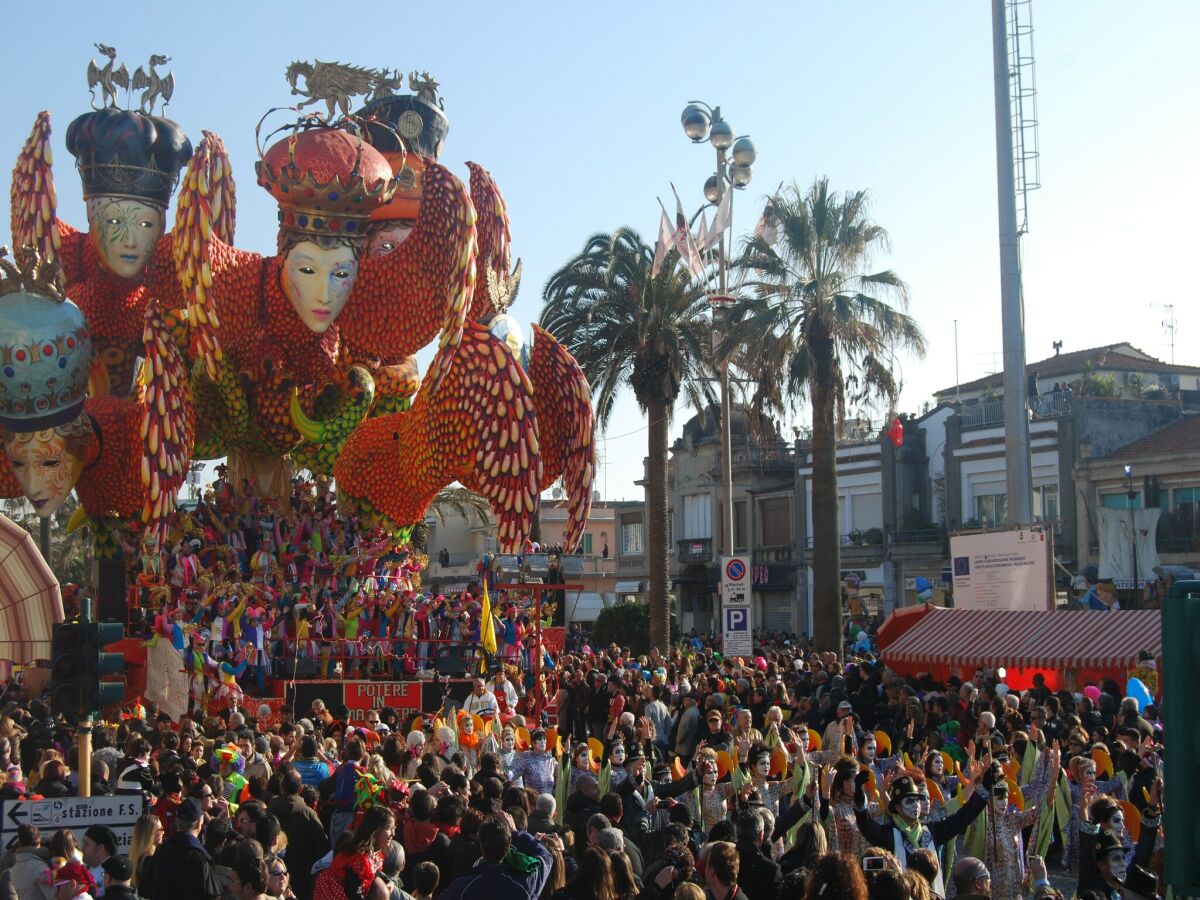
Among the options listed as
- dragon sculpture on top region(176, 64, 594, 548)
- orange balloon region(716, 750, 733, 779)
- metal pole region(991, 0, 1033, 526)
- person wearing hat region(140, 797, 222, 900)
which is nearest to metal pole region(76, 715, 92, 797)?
person wearing hat region(140, 797, 222, 900)

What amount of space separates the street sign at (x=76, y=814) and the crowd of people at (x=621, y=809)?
0.08m

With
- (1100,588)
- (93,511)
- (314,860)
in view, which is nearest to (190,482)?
(93,511)

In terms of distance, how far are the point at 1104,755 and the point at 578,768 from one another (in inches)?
164

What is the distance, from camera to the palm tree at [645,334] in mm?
32469

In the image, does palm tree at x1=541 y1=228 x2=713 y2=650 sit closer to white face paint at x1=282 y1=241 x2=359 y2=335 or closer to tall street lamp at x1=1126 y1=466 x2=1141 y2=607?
white face paint at x1=282 y1=241 x2=359 y2=335

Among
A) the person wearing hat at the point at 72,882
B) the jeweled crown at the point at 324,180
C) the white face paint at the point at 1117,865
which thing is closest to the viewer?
the person wearing hat at the point at 72,882

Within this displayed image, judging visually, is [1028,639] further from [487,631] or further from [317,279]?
[317,279]

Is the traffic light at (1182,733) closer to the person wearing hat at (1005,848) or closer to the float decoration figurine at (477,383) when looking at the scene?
the person wearing hat at (1005,848)

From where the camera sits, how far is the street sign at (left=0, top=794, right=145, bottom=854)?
791 centimetres

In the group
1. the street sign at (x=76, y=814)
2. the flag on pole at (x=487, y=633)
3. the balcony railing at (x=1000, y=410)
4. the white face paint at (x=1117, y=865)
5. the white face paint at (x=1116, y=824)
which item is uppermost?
the balcony railing at (x=1000, y=410)

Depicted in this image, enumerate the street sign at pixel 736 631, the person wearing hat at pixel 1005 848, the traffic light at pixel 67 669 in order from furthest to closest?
the street sign at pixel 736 631 → the person wearing hat at pixel 1005 848 → the traffic light at pixel 67 669

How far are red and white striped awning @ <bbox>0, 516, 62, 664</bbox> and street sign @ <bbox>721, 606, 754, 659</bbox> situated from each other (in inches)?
352

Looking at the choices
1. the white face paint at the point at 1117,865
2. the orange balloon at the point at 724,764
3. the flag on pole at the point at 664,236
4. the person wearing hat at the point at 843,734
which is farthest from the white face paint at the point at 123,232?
the white face paint at the point at 1117,865

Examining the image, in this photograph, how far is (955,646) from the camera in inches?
885
